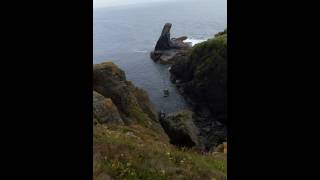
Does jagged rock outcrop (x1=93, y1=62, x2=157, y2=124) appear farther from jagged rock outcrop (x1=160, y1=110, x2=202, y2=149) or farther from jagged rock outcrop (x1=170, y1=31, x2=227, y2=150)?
jagged rock outcrop (x1=170, y1=31, x2=227, y2=150)

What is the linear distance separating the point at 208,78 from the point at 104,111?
43721 mm

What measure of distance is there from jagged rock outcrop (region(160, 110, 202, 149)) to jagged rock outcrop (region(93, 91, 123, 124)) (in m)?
7.77

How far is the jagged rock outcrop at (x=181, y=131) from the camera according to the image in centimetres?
3253

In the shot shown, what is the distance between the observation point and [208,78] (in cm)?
6669

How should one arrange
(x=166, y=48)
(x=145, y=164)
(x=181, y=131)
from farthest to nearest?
(x=166, y=48), (x=181, y=131), (x=145, y=164)

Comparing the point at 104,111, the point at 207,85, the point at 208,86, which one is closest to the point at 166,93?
the point at 207,85

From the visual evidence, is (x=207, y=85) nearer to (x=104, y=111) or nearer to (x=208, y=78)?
(x=208, y=78)

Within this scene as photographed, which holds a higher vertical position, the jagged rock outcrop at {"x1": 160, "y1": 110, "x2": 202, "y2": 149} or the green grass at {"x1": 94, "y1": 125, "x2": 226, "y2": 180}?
the green grass at {"x1": 94, "y1": 125, "x2": 226, "y2": 180}

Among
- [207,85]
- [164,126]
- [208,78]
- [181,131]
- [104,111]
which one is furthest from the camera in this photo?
[208,78]

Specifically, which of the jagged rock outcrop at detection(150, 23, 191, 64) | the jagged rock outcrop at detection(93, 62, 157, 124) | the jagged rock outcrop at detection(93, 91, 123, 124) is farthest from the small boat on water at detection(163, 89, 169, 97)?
the jagged rock outcrop at detection(93, 91, 123, 124)

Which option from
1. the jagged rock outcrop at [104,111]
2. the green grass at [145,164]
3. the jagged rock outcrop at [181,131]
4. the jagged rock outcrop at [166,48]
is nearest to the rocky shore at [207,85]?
the jagged rock outcrop at [181,131]

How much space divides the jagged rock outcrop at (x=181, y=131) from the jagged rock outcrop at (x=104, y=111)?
7.77 meters

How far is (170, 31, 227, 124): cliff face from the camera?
6269cm
